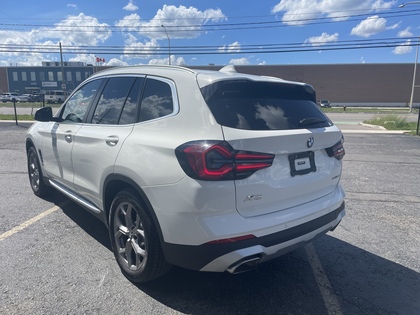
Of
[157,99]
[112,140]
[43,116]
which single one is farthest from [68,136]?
[157,99]

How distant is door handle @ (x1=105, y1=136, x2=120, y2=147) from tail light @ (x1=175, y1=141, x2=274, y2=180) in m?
0.96

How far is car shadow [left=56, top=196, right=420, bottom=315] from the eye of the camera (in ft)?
8.91

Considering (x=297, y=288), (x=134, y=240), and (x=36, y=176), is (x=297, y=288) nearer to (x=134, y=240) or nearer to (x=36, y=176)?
(x=134, y=240)

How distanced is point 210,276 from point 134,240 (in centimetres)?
82

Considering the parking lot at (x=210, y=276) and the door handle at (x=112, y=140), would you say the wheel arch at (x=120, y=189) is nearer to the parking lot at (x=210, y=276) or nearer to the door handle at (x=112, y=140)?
the door handle at (x=112, y=140)

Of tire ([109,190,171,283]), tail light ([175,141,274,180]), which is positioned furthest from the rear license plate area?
tire ([109,190,171,283])

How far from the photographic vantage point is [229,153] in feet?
7.50

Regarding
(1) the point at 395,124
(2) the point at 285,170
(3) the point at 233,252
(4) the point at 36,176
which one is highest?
(2) the point at 285,170

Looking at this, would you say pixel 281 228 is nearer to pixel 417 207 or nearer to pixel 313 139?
pixel 313 139

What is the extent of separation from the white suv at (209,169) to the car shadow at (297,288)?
36 centimetres

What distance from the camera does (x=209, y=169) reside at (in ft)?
7.43

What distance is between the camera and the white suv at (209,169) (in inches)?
91.3

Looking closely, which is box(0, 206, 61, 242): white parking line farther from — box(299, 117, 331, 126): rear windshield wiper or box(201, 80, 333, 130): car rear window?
box(299, 117, 331, 126): rear windshield wiper

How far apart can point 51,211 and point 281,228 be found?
11.9 ft
